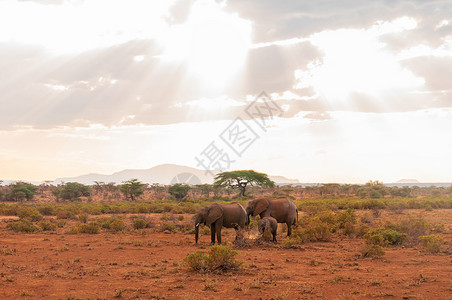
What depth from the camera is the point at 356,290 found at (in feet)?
28.7

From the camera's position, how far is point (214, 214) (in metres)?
15.3

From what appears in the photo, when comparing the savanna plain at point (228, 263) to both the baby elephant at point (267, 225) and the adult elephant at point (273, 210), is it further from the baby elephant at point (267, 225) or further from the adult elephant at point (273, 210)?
the adult elephant at point (273, 210)

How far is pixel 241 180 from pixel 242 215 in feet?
124

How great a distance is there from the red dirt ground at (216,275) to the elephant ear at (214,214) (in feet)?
3.79

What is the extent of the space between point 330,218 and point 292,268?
8162mm

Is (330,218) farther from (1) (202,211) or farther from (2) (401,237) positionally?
(1) (202,211)

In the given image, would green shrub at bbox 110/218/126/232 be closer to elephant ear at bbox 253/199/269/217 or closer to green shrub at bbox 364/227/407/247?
elephant ear at bbox 253/199/269/217

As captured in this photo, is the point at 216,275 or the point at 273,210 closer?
the point at 216,275

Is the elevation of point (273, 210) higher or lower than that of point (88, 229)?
higher

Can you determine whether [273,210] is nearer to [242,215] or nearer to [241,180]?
[242,215]

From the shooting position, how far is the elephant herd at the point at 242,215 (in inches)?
607

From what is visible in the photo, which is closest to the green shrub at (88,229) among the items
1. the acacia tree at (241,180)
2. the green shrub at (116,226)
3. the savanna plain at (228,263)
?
the savanna plain at (228,263)

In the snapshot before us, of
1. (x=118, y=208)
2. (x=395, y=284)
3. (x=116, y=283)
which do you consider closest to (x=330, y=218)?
(x=395, y=284)

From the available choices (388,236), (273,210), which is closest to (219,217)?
(273,210)
